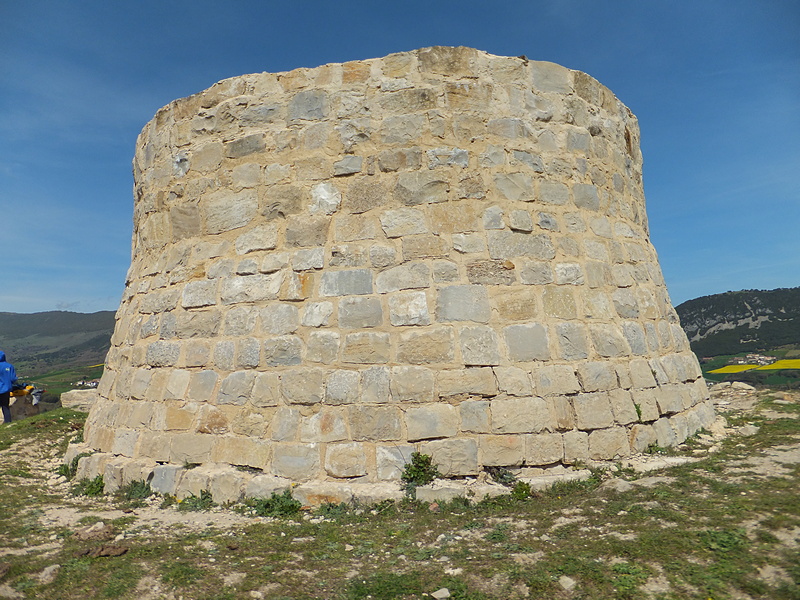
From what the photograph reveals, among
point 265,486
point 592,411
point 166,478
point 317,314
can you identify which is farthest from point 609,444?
point 166,478

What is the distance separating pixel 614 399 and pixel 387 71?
14.4 ft

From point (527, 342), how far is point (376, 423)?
1752 millimetres

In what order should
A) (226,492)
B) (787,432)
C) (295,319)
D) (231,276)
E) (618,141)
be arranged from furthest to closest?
(618,141), (787,432), (231,276), (295,319), (226,492)

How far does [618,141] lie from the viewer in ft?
22.8

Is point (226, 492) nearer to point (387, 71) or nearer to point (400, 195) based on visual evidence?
point (400, 195)

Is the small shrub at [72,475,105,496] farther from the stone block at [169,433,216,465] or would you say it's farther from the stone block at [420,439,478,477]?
the stone block at [420,439,478,477]

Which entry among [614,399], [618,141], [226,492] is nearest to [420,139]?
[618,141]

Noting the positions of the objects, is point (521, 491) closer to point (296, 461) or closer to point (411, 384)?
point (411, 384)

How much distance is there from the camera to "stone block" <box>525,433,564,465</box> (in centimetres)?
496

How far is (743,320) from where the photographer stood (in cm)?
3344

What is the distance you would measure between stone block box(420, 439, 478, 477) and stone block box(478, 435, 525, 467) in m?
0.09

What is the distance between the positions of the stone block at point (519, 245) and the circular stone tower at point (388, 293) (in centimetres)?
2

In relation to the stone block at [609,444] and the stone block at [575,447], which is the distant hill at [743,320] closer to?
the stone block at [609,444]

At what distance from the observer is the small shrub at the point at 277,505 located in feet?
15.2
